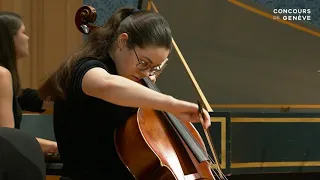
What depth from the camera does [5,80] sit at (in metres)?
1.65

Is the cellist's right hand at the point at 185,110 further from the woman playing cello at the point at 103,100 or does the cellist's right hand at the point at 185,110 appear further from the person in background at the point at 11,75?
the person in background at the point at 11,75

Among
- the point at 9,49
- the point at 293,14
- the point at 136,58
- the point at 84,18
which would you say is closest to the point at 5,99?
the point at 9,49

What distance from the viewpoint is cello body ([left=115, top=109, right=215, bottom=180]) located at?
1.15 metres

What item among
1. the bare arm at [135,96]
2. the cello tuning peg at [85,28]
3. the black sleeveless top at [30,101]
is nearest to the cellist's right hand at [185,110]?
the bare arm at [135,96]

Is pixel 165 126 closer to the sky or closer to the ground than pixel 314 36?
closer to the sky

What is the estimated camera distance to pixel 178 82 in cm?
316

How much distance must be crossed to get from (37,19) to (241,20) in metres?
1.12

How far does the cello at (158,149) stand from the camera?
1150mm

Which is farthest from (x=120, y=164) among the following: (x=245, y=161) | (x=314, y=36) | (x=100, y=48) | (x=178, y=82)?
(x=314, y=36)

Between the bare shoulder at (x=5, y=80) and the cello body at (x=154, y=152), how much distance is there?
0.56 metres

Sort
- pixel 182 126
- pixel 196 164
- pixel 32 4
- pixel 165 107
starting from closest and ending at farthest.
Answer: pixel 165 107, pixel 196 164, pixel 182 126, pixel 32 4

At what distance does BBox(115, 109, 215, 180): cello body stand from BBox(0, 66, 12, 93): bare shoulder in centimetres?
56

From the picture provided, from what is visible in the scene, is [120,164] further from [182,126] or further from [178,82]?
[178,82]

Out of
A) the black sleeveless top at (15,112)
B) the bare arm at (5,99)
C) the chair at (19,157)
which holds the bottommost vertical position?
the black sleeveless top at (15,112)
